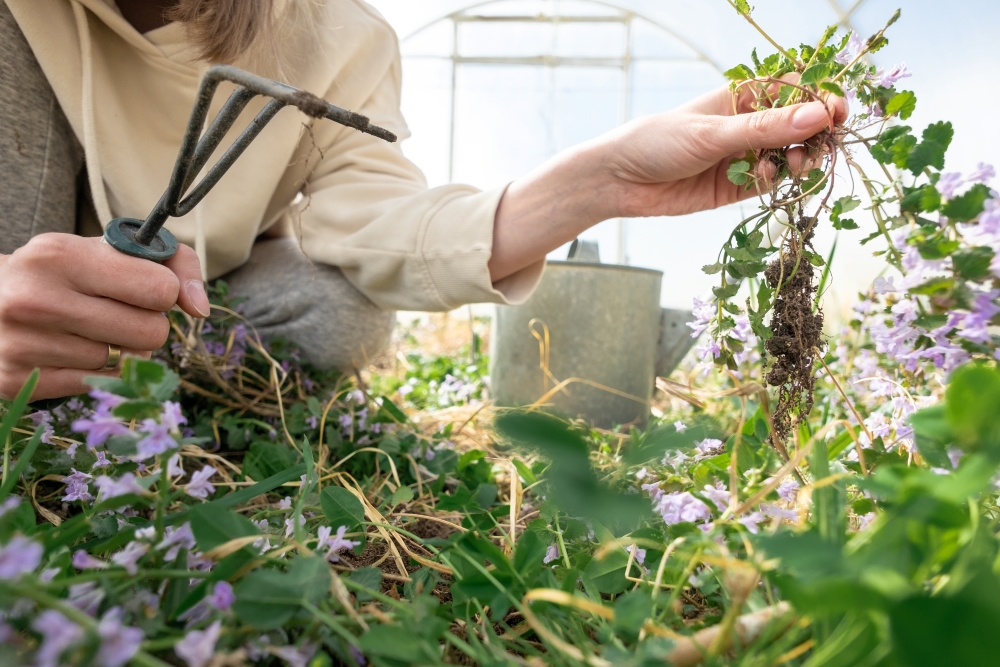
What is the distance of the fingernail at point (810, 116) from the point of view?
548 millimetres

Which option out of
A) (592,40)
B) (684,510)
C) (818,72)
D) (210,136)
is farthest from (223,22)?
(592,40)

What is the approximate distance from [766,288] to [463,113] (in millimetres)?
4146

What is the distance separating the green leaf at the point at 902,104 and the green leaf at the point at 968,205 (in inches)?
6.6

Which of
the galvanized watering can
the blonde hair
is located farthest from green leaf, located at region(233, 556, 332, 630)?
the galvanized watering can

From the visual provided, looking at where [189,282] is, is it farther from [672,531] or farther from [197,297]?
[672,531]

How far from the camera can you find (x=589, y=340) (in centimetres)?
147

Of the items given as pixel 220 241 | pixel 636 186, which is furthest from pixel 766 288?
pixel 220 241

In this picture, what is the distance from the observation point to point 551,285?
148 cm

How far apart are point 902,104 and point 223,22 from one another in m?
0.78

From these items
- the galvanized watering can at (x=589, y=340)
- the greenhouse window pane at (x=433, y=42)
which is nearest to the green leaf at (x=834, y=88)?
the galvanized watering can at (x=589, y=340)

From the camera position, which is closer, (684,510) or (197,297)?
(684,510)

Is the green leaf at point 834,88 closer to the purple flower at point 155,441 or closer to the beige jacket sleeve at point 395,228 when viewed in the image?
the purple flower at point 155,441

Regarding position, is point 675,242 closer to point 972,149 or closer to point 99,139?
point 972,149

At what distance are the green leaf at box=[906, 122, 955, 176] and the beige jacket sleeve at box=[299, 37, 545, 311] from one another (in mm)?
661
